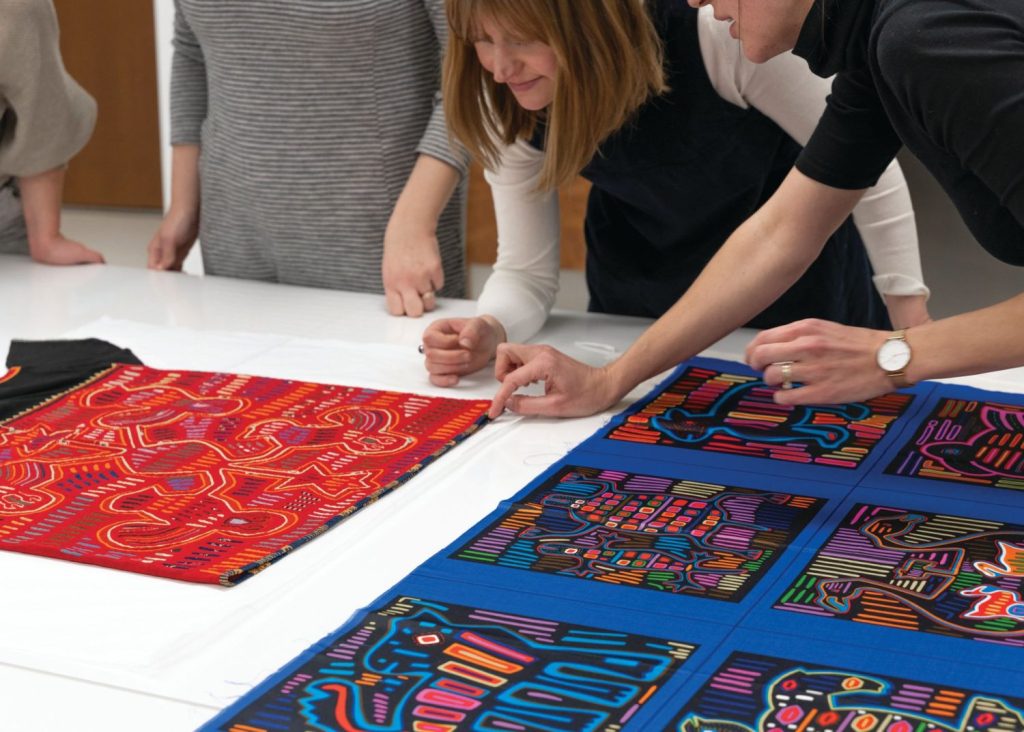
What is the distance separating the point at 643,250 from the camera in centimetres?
172

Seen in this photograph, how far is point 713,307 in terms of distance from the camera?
1.41 meters

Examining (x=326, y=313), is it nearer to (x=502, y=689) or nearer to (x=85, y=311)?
(x=85, y=311)

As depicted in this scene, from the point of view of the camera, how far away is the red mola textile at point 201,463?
3.51ft

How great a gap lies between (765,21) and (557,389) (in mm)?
457

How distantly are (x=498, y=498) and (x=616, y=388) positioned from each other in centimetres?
28

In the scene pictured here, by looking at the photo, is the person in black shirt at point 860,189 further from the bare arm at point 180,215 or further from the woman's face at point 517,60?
the bare arm at point 180,215

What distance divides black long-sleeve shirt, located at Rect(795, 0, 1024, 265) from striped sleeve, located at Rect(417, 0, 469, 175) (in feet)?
2.27

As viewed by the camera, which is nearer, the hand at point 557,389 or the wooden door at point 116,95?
the hand at point 557,389

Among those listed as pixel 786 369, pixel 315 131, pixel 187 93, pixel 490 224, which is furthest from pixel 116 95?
pixel 786 369

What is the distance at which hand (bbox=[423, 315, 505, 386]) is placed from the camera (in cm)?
148

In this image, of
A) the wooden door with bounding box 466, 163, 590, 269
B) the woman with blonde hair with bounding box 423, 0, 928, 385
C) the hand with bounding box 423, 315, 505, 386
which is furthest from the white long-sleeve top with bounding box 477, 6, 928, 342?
the wooden door with bounding box 466, 163, 590, 269

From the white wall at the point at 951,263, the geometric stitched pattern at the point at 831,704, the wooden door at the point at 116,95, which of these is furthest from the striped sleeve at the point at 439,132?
the wooden door at the point at 116,95

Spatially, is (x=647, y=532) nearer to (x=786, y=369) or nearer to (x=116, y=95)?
(x=786, y=369)

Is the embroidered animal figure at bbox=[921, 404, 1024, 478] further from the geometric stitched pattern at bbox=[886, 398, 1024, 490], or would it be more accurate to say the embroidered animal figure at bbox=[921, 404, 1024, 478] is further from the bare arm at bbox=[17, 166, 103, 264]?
the bare arm at bbox=[17, 166, 103, 264]
